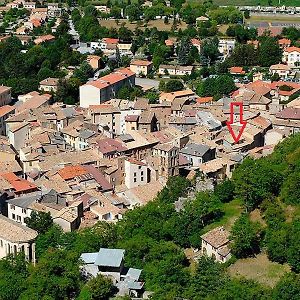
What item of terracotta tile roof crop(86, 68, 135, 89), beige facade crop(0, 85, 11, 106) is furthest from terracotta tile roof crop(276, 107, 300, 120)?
beige facade crop(0, 85, 11, 106)

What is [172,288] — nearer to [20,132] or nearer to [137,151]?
[137,151]

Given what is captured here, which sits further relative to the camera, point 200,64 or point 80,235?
point 200,64

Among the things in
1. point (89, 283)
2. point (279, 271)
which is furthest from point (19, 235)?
point (279, 271)

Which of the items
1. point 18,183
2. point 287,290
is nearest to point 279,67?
point 18,183

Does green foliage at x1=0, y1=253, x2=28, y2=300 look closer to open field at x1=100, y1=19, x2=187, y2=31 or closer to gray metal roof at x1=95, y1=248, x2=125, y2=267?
gray metal roof at x1=95, y1=248, x2=125, y2=267

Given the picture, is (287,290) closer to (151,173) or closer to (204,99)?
(151,173)

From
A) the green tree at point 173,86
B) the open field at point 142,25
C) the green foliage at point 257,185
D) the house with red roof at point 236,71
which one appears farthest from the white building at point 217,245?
the open field at point 142,25
